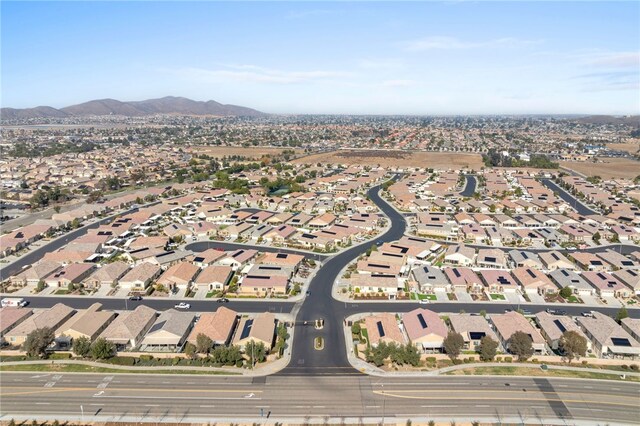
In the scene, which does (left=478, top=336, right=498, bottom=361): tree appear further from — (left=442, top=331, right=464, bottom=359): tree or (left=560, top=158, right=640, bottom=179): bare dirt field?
(left=560, top=158, right=640, bottom=179): bare dirt field

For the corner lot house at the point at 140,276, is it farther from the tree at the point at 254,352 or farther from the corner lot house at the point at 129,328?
the tree at the point at 254,352

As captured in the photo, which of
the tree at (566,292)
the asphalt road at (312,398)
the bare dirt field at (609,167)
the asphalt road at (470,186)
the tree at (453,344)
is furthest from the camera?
the bare dirt field at (609,167)

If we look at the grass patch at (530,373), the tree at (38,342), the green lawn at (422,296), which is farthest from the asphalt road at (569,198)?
the tree at (38,342)

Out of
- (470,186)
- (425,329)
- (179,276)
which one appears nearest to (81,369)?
(179,276)

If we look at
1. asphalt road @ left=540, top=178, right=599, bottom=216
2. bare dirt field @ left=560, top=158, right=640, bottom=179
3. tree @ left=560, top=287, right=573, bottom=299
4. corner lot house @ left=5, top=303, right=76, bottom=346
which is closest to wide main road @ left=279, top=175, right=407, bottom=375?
corner lot house @ left=5, top=303, right=76, bottom=346

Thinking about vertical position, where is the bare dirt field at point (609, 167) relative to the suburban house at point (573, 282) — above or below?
above

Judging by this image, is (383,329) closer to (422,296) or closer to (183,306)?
(422,296)
